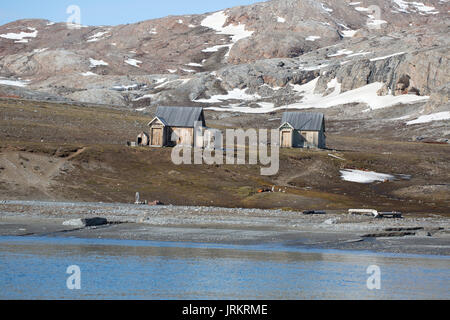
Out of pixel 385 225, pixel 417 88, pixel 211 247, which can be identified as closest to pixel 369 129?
pixel 417 88

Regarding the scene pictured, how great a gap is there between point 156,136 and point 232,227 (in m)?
42.7

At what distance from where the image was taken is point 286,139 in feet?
310

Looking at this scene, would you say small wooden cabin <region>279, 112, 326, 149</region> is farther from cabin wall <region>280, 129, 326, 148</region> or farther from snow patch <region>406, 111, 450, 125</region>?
snow patch <region>406, 111, 450, 125</region>

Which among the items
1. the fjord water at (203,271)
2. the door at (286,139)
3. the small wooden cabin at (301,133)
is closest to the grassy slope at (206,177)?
the small wooden cabin at (301,133)

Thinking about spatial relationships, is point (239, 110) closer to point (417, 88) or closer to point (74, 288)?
point (417, 88)

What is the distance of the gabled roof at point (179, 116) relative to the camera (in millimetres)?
81312

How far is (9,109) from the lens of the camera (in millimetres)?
99688

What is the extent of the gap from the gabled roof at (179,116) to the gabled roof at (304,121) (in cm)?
1730

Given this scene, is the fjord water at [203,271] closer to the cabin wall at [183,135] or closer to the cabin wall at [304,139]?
the cabin wall at [183,135]

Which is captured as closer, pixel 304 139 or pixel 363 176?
pixel 363 176
